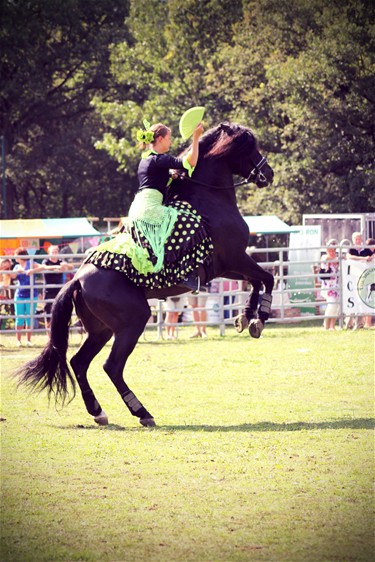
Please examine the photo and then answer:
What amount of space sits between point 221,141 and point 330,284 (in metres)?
10.3

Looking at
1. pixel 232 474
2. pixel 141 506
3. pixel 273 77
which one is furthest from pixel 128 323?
pixel 273 77

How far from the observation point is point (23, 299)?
18.5 m

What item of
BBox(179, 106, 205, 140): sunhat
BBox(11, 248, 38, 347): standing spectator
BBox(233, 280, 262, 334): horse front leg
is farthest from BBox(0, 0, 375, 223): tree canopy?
BBox(179, 106, 205, 140): sunhat

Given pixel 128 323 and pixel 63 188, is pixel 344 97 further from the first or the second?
pixel 128 323

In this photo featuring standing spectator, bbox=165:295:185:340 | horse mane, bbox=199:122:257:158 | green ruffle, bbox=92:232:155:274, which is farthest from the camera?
standing spectator, bbox=165:295:185:340

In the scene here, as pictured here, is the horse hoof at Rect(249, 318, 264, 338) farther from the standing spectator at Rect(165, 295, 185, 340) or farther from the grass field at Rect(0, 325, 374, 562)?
the standing spectator at Rect(165, 295, 185, 340)

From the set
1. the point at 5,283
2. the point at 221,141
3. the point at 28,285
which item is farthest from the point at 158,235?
the point at 5,283

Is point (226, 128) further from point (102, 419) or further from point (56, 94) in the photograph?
point (56, 94)

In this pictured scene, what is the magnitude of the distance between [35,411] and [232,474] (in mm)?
3785

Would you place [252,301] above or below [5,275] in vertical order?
below

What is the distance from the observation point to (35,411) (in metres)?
10.0

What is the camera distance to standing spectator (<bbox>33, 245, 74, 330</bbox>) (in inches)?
704

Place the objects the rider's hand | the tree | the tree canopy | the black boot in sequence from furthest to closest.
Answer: the tree
the tree canopy
the rider's hand
the black boot

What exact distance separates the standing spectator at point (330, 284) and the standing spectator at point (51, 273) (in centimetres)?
463
